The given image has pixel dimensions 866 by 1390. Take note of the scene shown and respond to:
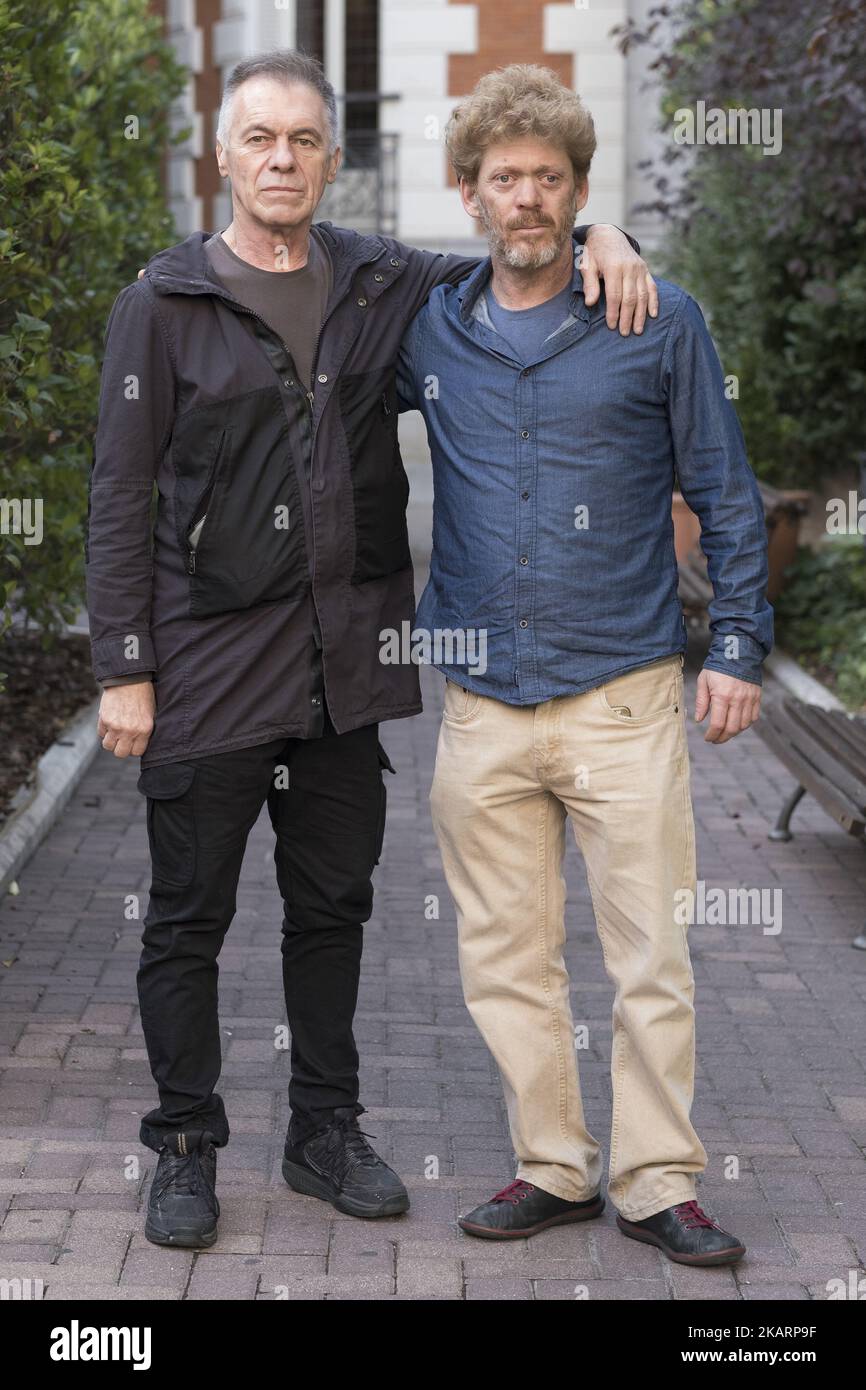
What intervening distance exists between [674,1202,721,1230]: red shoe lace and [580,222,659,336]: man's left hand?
179 centimetres

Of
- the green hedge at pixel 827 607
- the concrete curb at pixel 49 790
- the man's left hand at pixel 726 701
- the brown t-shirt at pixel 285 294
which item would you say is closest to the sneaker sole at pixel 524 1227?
the man's left hand at pixel 726 701

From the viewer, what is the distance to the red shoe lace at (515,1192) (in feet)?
13.3

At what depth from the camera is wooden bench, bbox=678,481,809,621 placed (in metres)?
10.9

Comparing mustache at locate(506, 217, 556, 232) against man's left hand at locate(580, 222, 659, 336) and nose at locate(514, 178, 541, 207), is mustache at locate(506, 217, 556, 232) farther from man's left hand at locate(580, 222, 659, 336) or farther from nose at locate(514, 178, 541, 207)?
man's left hand at locate(580, 222, 659, 336)

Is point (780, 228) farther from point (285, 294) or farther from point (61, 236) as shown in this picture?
point (285, 294)

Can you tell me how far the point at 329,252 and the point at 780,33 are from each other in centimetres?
765

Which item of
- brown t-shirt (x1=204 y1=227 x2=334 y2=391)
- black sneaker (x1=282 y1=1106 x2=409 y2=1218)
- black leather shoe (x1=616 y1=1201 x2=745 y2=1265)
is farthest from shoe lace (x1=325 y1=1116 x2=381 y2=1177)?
brown t-shirt (x1=204 y1=227 x2=334 y2=391)

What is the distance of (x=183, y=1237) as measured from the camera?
392 cm

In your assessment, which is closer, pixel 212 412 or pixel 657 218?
pixel 212 412

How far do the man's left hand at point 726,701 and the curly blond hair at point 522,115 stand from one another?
1068mm

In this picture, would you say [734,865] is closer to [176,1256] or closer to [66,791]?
[66,791]

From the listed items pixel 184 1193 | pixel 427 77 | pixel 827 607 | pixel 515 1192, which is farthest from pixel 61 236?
pixel 427 77

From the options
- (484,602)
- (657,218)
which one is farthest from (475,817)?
(657,218)

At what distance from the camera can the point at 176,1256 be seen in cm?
391
